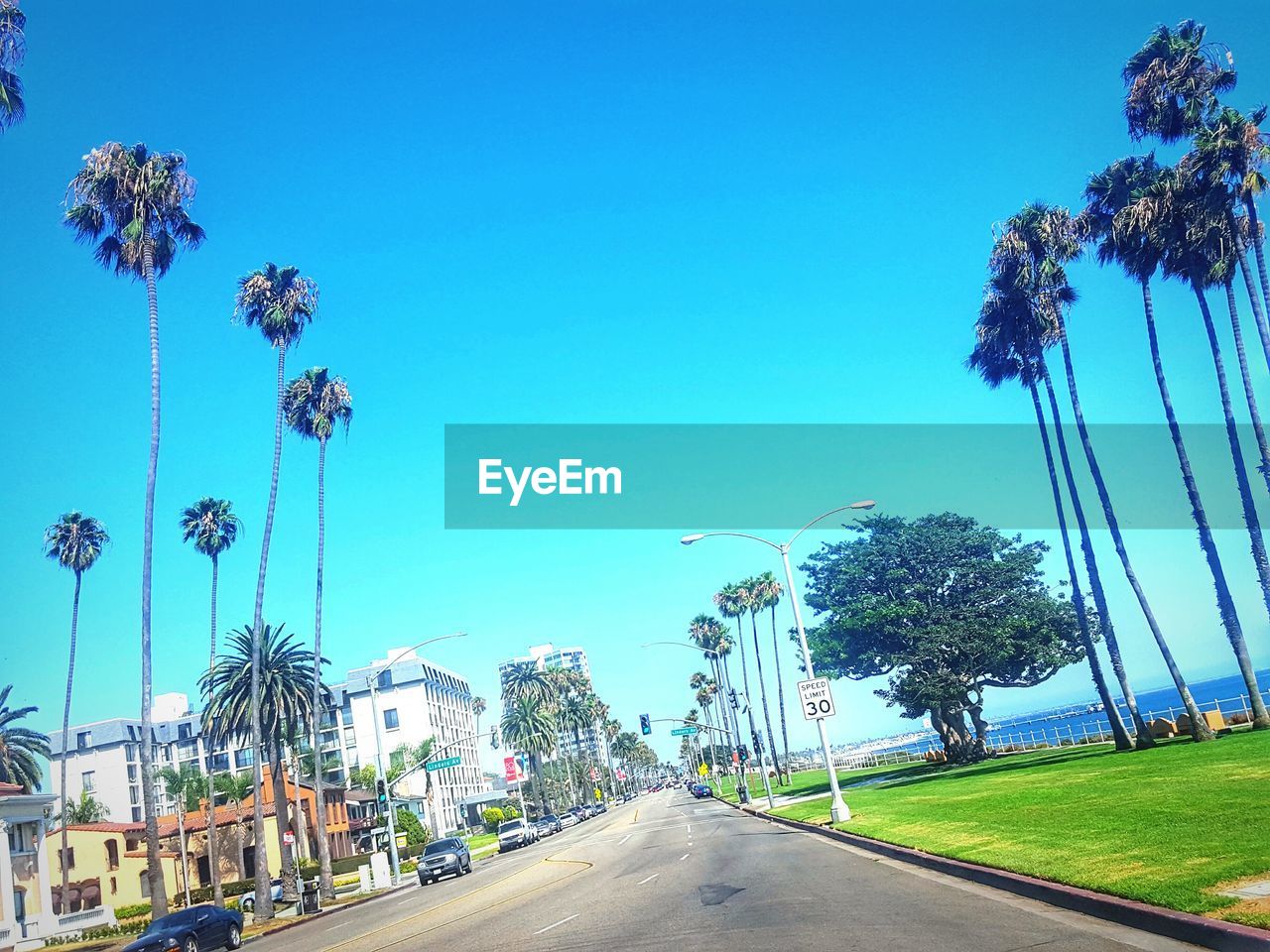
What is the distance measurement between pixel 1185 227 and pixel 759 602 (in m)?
61.0

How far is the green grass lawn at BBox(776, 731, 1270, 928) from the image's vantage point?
11.3 metres

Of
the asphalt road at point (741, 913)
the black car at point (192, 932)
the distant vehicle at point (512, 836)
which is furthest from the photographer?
the distant vehicle at point (512, 836)

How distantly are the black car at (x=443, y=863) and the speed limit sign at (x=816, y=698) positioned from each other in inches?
920

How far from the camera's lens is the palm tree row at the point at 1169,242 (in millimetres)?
35531

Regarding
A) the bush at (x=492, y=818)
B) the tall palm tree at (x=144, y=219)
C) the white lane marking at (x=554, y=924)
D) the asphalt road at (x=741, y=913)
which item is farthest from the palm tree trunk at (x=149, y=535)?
the bush at (x=492, y=818)

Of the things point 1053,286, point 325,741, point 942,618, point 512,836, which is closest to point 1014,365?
point 1053,286

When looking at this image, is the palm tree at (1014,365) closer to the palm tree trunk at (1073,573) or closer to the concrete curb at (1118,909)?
the palm tree trunk at (1073,573)

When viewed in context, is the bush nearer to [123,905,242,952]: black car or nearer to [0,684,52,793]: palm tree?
[0,684,52,793]: palm tree

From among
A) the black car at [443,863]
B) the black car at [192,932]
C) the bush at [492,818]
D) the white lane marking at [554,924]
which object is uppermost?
the white lane marking at [554,924]

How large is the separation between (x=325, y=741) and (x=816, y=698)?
122675mm

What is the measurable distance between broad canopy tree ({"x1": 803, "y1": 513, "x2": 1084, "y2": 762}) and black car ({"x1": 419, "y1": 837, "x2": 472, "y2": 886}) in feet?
84.7

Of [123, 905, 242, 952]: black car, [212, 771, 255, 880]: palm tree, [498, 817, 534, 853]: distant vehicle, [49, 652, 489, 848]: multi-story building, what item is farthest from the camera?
[49, 652, 489, 848]: multi-story building

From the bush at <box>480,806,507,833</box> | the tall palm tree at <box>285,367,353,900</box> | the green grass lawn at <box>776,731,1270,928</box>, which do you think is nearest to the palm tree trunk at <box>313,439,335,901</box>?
the tall palm tree at <box>285,367,353,900</box>

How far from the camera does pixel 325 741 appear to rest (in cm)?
13712
